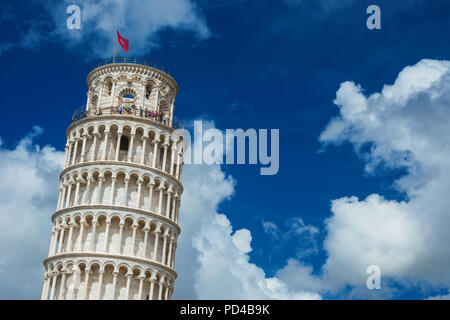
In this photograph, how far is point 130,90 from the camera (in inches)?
2901

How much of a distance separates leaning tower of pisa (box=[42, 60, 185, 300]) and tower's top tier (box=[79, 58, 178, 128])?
12 centimetres

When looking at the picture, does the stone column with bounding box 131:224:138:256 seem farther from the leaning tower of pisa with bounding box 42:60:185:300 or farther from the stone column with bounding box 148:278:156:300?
the stone column with bounding box 148:278:156:300

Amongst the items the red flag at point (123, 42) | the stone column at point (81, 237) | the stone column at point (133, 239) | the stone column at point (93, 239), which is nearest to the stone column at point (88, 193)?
the stone column at point (81, 237)

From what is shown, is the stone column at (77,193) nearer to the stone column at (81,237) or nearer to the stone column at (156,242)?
the stone column at (81,237)

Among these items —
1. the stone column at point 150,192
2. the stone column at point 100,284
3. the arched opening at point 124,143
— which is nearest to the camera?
the stone column at point 100,284

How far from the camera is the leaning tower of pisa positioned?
207ft

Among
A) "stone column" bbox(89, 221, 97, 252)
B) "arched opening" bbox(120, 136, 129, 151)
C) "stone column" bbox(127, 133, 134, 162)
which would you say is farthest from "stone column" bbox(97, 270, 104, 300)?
"arched opening" bbox(120, 136, 129, 151)

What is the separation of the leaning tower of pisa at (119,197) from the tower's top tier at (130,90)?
0.41ft

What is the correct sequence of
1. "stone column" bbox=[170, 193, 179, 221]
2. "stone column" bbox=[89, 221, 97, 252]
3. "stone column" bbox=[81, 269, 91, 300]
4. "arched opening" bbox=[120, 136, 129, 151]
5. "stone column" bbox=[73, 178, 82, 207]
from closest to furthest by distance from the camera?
"stone column" bbox=[81, 269, 91, 300]
"stone column" bbox=[89, 221, 97, 252]
"stone column" bbox=[73, 178, 82, 207]
"stone column" bbox=[170, 193, 179, 221]
"arched opening" bbox=[120, 136, 129, 151]

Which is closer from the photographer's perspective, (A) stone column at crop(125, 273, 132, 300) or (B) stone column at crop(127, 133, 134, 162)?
(A) stone column at crop(125, 273, 132, 300)

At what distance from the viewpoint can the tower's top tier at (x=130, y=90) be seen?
7250cm

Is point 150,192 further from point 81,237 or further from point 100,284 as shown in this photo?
point 100,284
